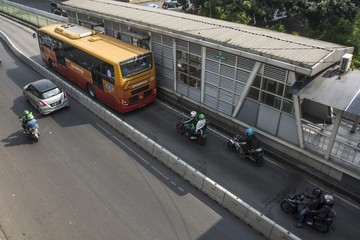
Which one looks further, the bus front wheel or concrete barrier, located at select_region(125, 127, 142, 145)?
the bus front wheel

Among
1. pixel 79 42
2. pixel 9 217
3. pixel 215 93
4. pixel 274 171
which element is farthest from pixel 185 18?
pixel 9 217

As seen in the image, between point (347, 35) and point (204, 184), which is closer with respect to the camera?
point (204, 184)

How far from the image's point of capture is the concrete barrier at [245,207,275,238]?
32.2ft

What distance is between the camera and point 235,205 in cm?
1069

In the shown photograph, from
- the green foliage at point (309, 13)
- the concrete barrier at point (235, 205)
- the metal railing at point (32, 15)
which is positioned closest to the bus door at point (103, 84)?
the concrete barrier at point (235, 205)

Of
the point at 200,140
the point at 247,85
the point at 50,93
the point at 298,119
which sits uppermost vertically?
the point at 247,85

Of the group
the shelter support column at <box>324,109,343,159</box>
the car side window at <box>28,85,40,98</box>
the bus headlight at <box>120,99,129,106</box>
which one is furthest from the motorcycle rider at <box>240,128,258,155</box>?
the car side window at <box>28,85,40,98</box>

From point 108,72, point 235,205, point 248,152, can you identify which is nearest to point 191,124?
point 248,152

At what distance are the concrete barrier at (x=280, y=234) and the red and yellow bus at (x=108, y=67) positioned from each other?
33.8ft

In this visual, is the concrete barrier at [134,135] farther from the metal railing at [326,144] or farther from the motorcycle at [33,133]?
the metal railing at [326,144]

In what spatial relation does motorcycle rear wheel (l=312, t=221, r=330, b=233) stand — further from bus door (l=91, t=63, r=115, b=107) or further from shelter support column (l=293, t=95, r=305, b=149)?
bus door (l=91, t=63, r=115, b=107)

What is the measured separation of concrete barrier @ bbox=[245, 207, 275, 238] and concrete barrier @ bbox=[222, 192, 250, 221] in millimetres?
169

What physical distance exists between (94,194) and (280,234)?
697 cm

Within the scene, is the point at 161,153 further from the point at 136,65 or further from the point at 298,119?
the point at 298,119
